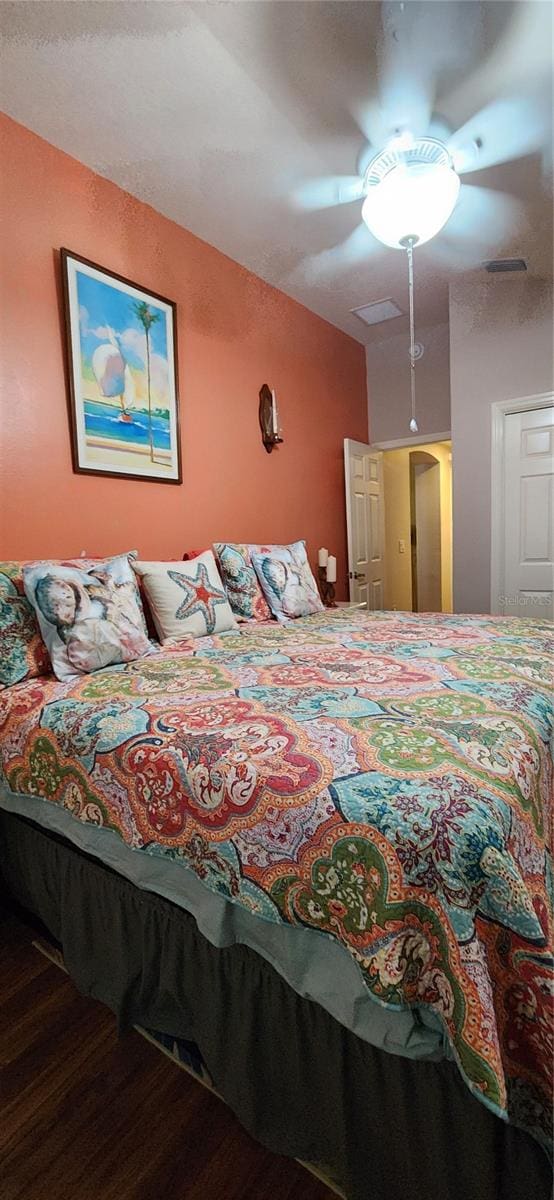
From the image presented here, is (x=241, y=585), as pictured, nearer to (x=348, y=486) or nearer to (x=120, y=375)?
(x=120, y=375)

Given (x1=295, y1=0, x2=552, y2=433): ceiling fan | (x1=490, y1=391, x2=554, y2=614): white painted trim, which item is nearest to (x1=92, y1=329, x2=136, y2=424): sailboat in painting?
(x1=295, y1=0, x2=552, y2=433): ceiling fan

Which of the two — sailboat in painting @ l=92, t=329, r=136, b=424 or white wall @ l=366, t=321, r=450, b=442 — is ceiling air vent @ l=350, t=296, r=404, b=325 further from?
sailboat in painting @ l=92, t=329, r=136, b=424

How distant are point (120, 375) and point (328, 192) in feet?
4.41

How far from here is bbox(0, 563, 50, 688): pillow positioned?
1568 millimetres

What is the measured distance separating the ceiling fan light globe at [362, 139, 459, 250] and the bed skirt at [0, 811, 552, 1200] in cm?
261

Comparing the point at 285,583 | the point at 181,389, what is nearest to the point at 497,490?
the point at 285,583

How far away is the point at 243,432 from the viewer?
317cm

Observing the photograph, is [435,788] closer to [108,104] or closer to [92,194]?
[108,104]

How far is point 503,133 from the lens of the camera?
6.97 ft

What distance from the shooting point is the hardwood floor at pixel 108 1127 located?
3.01 ft

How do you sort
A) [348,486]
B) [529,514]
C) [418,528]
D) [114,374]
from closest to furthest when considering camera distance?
[114,374], [529,514], [348,486], [418,528]

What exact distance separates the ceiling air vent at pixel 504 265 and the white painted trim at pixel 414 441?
3.83ft

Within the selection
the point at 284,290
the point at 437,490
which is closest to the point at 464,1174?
the point at 284,290

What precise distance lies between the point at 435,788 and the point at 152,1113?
0.94 meters
